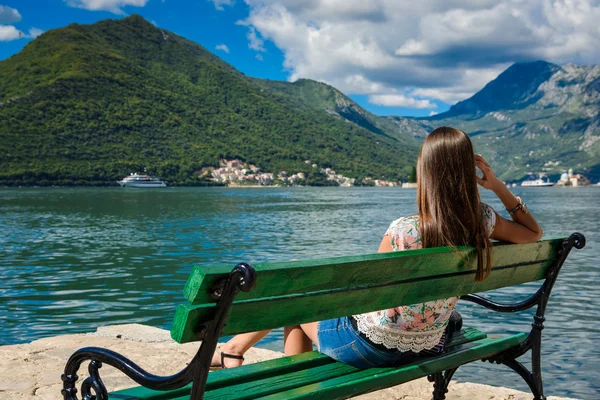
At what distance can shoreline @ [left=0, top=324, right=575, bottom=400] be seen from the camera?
4594mm

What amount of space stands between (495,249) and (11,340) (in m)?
6.33

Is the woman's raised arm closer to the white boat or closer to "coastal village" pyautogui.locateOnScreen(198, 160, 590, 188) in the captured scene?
the white boat

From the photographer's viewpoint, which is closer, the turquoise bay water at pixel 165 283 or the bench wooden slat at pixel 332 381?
the bench wooden slat at pixel 332 381

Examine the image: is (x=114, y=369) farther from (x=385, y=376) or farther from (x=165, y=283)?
(x=165, y=283)

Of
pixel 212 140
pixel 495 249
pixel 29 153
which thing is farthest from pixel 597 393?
pixel 212 140

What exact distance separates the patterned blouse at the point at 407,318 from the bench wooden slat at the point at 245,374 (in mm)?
286

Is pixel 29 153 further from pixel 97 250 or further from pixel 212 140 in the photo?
pixel 97 250

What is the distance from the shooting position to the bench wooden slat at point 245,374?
266 cm

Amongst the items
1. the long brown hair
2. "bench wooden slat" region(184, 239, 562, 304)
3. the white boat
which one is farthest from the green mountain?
"bench wooden slat" region(184, 239, 562, 304)

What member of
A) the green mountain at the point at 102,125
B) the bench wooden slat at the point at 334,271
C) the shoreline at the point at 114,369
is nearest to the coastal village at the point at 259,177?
the green mountain at the point at 102,125

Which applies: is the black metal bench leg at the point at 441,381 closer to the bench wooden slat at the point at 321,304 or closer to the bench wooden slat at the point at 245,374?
the bench wooden slat at the point at 321,304

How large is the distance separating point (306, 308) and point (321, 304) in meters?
0.07

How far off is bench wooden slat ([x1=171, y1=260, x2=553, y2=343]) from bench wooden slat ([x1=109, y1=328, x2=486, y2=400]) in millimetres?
540

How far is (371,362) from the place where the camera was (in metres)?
3.18
